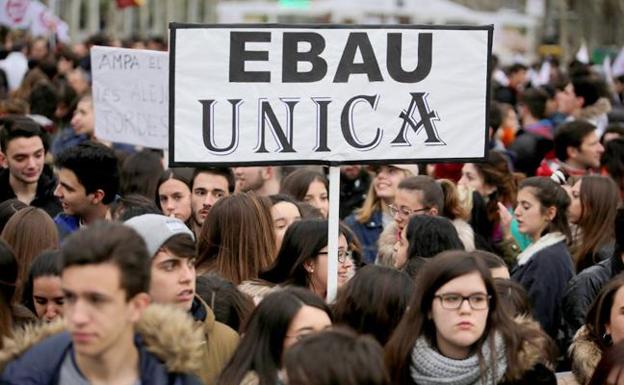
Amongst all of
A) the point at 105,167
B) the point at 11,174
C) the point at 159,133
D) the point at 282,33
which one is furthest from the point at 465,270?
the point at 159,133

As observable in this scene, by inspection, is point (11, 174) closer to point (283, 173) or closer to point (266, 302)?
point (283, 173)

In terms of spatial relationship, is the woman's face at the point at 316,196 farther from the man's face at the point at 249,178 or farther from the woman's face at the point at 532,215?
the woman's face at the point at 532,215

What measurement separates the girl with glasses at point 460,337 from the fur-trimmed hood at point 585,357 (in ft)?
2.01

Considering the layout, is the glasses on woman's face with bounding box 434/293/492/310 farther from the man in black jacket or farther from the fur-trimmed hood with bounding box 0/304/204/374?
the man in black jacket

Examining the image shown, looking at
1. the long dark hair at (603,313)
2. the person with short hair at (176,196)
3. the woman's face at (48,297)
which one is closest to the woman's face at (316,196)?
the person with short hair at (176,196)

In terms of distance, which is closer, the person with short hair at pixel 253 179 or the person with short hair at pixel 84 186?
the person with short hair at pixel 84 186

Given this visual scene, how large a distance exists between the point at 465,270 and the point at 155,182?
5.09 meters

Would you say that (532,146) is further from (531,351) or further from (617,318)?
(531,351)

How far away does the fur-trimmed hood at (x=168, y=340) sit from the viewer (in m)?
4.70

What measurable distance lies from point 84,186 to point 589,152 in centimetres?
472

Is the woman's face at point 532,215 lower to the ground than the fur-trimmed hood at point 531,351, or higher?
higher

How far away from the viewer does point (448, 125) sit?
7.24 meters

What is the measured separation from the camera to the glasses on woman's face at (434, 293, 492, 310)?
5.67m

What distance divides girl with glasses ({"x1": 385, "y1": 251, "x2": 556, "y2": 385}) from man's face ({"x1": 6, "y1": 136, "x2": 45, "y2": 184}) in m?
4.43
